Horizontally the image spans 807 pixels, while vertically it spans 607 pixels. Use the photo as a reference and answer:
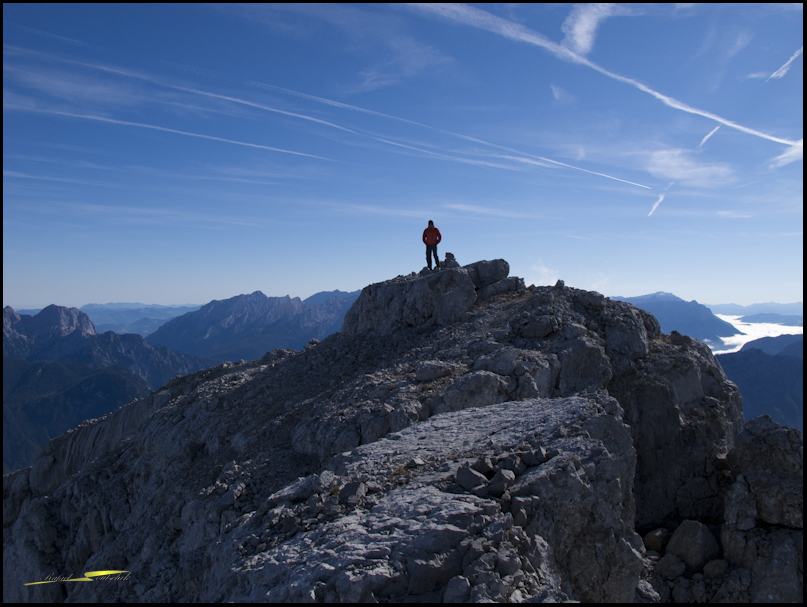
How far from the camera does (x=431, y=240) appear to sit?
27594mm

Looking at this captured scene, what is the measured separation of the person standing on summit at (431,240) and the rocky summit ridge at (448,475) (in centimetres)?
118

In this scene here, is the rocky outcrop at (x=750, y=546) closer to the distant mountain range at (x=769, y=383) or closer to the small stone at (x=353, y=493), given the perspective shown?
the small stone at (x=353, y=493)

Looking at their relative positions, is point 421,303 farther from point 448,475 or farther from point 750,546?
point 750,546

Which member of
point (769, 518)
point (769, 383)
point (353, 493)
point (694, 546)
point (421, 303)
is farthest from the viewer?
point (769, 383)

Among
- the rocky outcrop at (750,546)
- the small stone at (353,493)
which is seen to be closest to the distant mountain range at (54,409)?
the small stone at (353,493)

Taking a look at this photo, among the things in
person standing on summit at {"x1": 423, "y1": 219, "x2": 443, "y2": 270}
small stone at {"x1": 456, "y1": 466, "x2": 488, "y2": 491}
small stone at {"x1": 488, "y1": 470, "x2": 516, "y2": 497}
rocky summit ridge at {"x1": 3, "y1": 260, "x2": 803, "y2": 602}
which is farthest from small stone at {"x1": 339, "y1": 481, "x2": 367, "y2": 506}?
person standing on summit at {"x1": 423, "y1": 219, "x2": 443, "y2": 270}

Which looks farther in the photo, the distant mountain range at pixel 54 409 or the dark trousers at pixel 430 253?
the distant mountain range at pixel 54 409

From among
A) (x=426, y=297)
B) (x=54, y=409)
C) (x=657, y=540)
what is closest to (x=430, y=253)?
(x=426, y=297)

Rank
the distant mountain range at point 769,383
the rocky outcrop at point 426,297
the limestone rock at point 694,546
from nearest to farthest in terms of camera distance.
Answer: the limestone rock at point 694,546
the rocky outcrop at point 426,297
the distant mountain range at point 769,383

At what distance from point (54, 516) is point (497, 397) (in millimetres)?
24531

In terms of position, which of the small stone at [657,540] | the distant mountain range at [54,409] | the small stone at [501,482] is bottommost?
the distant mountain range at [54,409]

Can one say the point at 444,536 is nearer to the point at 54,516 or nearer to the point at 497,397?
the point at 497,397

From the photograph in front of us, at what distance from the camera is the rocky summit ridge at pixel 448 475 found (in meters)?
7.99

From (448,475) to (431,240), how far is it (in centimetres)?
1935
